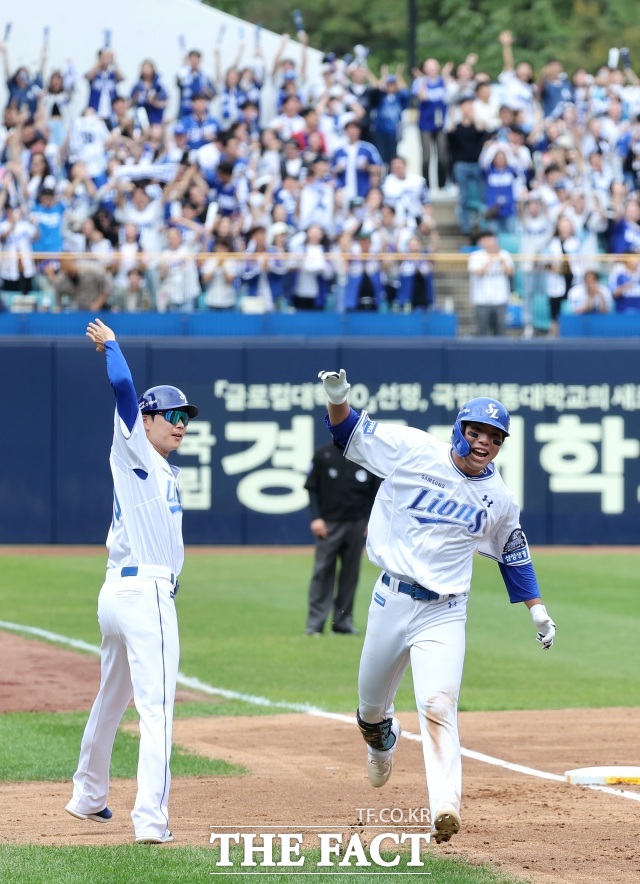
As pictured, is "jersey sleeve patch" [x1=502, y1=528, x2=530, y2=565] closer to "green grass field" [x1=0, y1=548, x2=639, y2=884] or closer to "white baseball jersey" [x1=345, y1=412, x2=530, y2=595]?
"white baseball jersey" [x1=345, y1=412, x2=530, y2=595]

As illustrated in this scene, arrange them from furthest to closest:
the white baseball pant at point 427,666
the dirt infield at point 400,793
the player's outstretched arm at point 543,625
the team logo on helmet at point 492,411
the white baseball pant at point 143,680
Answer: the player's outstretched arm at point 543,625
the team logo on helmet at point 492,411
the dirt infield at point 400,793
the white baseball pant at point 427,666
the white baseball pant at point 143,680

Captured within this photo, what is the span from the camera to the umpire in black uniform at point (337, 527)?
582 inches

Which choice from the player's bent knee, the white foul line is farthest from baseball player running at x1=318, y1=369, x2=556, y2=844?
the white foul line

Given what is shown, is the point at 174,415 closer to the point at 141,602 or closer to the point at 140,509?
the point at 140,509

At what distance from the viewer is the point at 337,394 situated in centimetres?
716

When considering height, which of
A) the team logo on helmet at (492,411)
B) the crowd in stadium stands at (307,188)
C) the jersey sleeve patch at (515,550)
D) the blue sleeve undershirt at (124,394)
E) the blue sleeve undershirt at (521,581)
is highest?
the crowd in stadium stands at (307,188)

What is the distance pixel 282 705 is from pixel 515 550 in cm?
459

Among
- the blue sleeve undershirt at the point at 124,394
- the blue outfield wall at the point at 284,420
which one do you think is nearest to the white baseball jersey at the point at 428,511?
the blue sleeve undershirt at the point at 124,394

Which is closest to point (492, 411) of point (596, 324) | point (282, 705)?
point (282, 705)

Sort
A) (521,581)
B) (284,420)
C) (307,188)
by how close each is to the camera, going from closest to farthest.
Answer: (521,581) < (284,420) < (307,188)

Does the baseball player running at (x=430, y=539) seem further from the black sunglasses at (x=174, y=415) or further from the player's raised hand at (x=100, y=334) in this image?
the player's raised hand at (x=100, y=334)

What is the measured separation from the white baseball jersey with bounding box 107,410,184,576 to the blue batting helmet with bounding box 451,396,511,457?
4.55 feet

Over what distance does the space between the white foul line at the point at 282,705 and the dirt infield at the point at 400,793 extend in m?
0.10

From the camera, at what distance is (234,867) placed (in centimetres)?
642
